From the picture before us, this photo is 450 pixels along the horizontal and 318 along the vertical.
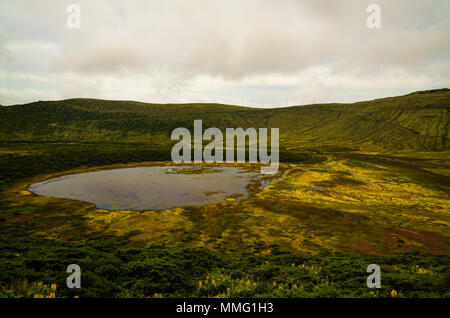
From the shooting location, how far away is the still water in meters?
47.0

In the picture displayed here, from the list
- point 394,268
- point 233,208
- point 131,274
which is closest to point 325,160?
point 233,208

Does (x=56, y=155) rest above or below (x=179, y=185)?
above

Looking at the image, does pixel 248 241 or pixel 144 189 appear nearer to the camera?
pixel 248 241

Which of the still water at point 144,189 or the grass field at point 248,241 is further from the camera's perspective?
the still water at point 144,189

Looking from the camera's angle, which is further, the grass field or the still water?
the still water

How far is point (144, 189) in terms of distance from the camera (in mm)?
57031

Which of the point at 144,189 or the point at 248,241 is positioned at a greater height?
the point at 144,189

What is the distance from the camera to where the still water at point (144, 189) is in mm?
46988
